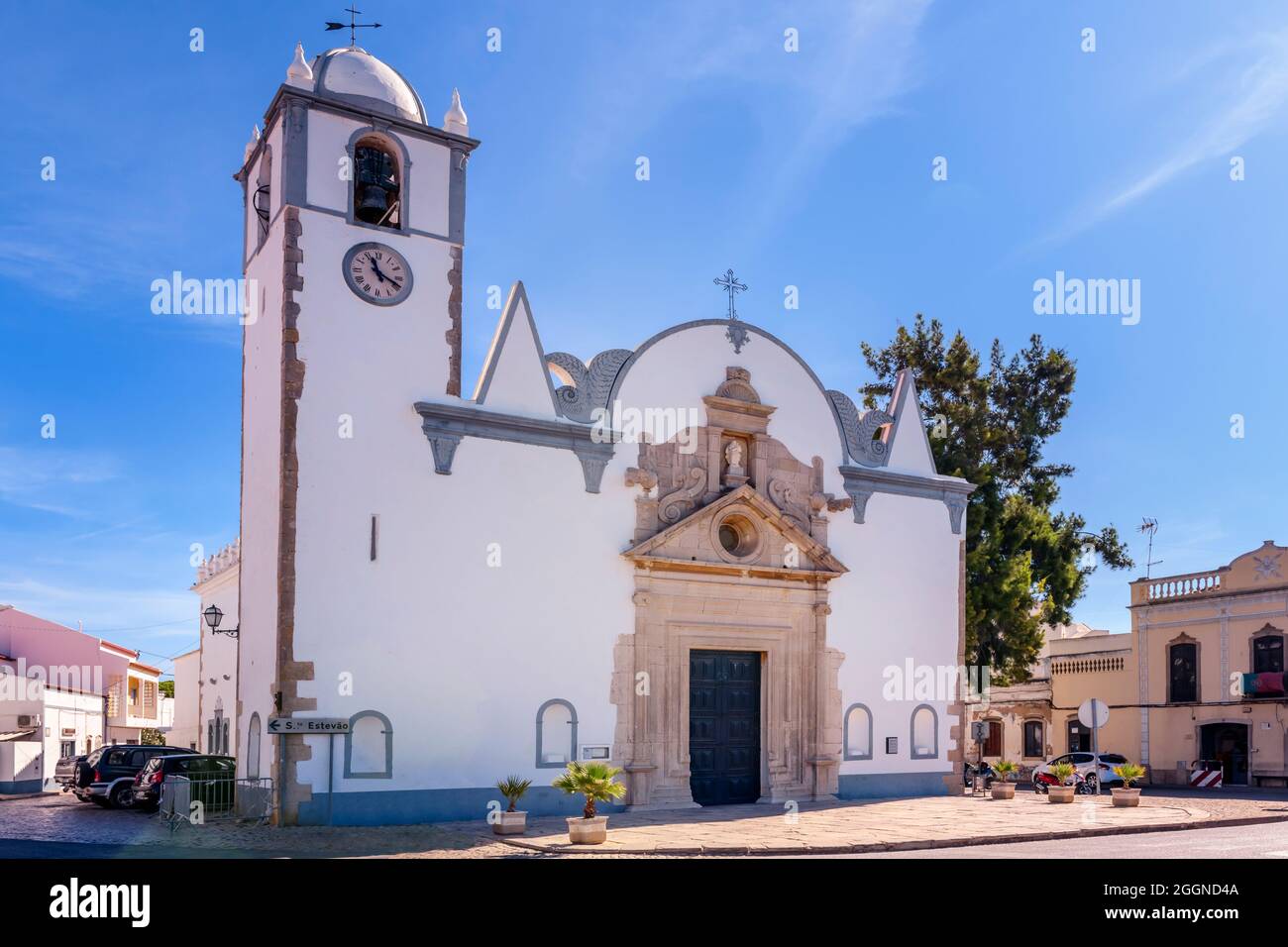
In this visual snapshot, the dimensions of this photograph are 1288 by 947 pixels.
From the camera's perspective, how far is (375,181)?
67.1 feet

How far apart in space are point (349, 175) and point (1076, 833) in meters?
15.0

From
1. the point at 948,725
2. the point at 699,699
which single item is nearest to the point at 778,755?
the point at 699,699

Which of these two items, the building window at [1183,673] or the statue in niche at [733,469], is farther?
the building window at [1183,673]

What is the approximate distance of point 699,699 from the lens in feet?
72.6

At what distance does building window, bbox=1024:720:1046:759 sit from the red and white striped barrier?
24.2 ft

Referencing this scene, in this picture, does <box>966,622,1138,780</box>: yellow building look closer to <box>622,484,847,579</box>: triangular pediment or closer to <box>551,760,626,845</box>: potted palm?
<box>622,484,847,579</box>: triangular pediment

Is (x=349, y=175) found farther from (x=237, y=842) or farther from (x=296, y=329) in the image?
(x=237, y=842)

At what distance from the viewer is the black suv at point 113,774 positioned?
24.9 meters

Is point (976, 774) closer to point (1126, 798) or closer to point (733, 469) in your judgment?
point (1126, 798)

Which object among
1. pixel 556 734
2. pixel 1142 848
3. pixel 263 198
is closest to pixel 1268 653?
pixel 1142 848

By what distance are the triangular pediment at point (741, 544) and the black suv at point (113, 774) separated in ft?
35.4

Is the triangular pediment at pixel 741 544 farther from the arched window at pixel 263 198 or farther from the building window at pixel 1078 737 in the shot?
the building window at pixel 1078 737

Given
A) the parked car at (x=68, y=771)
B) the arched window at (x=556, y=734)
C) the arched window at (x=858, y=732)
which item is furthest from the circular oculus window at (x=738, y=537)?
the parked car at (x=68, y=771)

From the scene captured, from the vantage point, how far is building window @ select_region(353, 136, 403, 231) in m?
20.4
